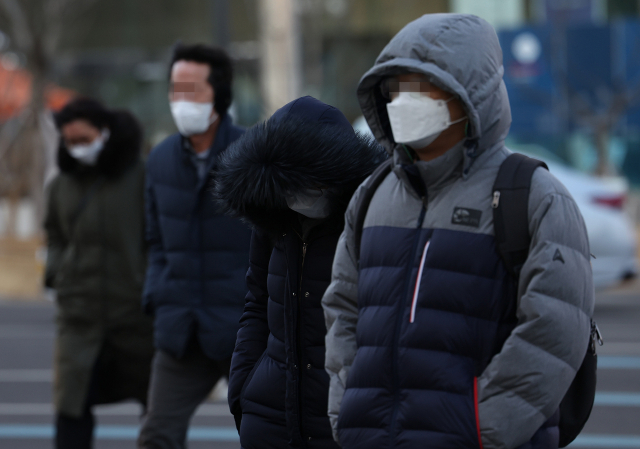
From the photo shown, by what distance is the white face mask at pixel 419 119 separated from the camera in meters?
2.42

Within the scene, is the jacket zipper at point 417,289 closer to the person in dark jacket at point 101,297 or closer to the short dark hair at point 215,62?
the short dark hair at point 215,62

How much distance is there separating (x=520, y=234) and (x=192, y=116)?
2.14 meters

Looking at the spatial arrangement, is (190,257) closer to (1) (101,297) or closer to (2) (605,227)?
(1) (101,297)

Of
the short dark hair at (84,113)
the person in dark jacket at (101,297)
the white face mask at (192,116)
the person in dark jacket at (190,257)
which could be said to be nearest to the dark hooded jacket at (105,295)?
the person in dark jacket at (101,297)

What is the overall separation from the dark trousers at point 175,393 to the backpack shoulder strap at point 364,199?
1.61 meters

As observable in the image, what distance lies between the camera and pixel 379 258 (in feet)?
7.96

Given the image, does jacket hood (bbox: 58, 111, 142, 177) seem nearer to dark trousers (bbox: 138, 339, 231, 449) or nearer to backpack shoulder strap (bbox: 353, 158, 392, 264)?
dark trousers (bbox: 138, 339, 231, 449)

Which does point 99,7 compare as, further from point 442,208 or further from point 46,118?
point 442,208

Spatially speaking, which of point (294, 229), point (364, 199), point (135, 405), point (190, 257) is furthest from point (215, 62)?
point (135, 405)

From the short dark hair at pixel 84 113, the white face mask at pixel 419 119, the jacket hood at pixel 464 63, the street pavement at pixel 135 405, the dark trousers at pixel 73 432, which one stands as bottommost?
the street pavement at pixel 135 405

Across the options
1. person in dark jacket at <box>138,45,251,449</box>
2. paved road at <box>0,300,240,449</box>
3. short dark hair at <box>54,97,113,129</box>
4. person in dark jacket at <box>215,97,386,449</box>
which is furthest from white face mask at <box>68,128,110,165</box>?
person in dark jacket at <box>215,97,386,449</box>

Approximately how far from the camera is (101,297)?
4.76 m

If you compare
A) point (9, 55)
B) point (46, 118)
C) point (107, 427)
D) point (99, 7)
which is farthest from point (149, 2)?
point (107, 427)

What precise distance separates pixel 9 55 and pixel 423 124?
23.2m
